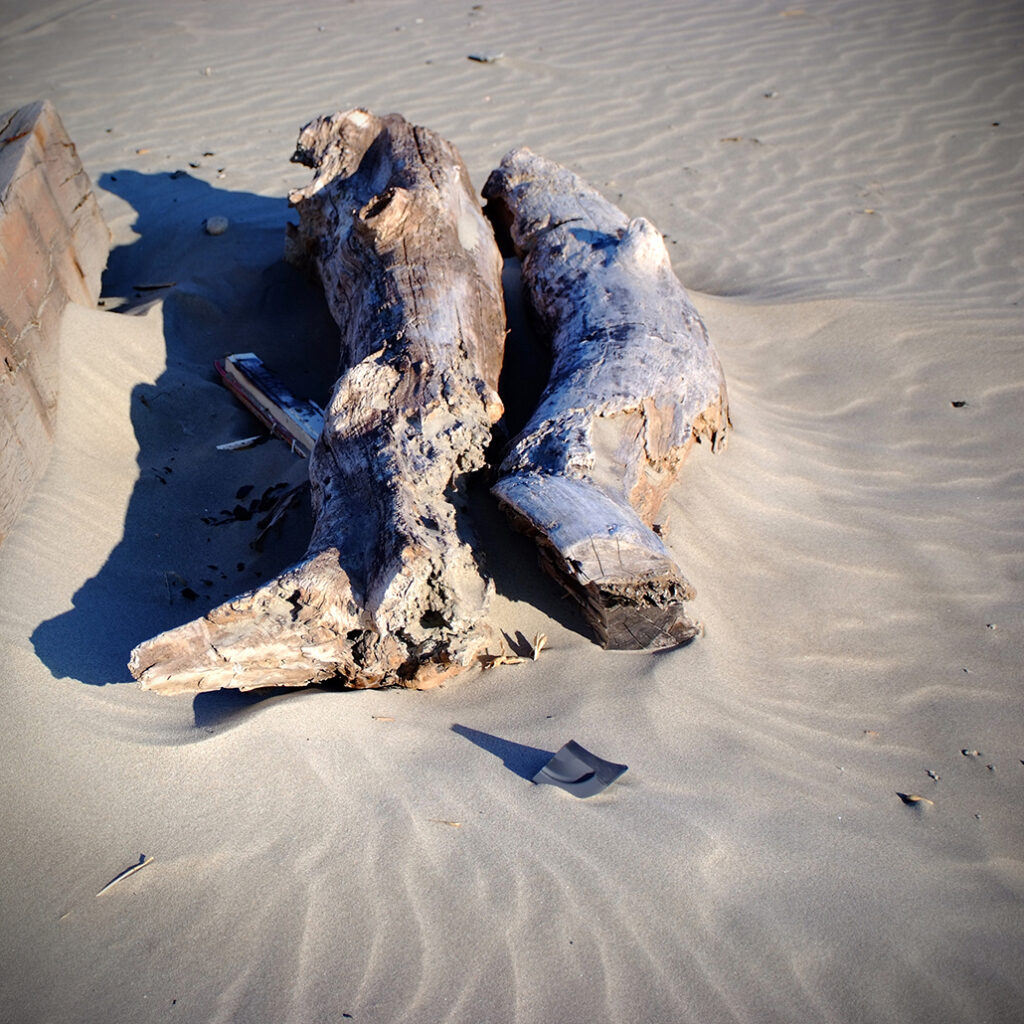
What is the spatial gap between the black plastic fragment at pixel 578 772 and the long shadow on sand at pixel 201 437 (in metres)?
0.59

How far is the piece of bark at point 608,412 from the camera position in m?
2.34

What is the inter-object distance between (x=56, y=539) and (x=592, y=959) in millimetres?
2352

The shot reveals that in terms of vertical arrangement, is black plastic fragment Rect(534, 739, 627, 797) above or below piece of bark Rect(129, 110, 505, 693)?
below

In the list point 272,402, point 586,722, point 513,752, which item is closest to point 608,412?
point 586,722

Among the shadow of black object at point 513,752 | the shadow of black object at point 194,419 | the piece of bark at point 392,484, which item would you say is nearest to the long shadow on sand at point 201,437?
the shadow of black object at point 194,419

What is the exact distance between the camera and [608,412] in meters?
2.80

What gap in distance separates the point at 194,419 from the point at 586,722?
2495mm

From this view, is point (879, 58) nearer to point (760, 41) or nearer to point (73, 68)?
point (760, 41)

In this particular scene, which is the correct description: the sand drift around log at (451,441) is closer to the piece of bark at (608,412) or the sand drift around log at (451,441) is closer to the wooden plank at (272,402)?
the piece of bark at (608,412)

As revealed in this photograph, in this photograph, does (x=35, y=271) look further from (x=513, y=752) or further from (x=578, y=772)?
(x=578, y=772)

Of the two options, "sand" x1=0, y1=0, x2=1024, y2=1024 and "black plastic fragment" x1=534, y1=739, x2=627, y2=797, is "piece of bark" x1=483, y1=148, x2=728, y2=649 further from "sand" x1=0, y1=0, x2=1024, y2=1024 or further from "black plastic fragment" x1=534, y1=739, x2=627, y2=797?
"black plastic fragment" x1=534, y1=739, x2=627, y2=797

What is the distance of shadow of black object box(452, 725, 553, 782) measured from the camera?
7.30 feet

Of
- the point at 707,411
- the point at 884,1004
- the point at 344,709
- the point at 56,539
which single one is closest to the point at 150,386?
the point at 56,539

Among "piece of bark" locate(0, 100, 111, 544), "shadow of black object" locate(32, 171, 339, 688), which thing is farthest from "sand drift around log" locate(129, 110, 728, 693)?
"piece of bark" locate(0, 100, 111, 544)
